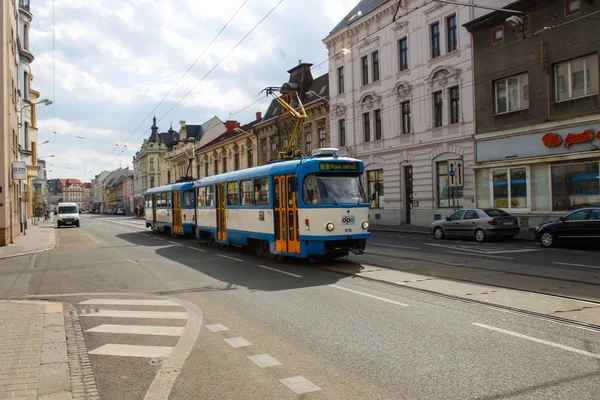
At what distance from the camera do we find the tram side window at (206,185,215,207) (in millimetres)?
20053

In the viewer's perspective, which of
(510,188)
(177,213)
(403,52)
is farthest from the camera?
(403,52)

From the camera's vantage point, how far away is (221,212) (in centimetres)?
1905

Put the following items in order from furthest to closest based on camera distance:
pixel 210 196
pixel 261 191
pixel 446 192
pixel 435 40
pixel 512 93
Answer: pixel 435 40
pixel 446 192
pixel 512 93
pixel 210 196
pixel 261 191

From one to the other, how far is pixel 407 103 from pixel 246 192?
1922 centimetres

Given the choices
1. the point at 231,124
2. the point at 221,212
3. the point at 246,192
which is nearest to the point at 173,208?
the point at 221,212

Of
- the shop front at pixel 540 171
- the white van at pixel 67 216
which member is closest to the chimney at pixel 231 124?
the white van at pixel 67 216

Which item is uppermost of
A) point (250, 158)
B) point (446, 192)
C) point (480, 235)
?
point (250, 158)

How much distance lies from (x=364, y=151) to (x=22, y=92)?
81.5 ft

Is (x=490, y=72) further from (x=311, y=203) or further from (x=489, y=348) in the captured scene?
(x=489, y=348)

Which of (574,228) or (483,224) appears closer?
(574,228)

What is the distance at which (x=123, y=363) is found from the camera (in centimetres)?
572

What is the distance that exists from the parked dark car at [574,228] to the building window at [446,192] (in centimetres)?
1043

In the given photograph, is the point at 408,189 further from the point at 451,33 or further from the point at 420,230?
the point at 451,33

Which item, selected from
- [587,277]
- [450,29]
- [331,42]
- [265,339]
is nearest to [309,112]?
[331,42]
